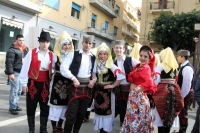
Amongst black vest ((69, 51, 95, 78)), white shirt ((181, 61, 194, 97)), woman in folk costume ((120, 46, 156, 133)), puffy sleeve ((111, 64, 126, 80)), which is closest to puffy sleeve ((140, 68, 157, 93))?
woman in folk costume ((120, 46, 156, 133))

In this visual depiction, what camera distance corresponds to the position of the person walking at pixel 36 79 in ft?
12.3

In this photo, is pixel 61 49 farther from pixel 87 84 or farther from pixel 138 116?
pixel 138 116

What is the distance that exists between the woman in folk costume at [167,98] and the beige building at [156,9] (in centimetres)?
2146

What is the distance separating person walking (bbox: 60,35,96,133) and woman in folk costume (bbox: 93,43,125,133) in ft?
0.66

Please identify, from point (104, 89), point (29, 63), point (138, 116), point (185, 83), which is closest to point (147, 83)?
point (138, 116)

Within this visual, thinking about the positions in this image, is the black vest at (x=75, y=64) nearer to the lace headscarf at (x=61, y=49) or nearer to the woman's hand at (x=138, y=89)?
the lace headscarf at (x=61, y=49)

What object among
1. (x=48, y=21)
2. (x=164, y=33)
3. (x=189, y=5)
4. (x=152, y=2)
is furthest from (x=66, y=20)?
(x=189, y=5)

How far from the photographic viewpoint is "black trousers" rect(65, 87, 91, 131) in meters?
3.67

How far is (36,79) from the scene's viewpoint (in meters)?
3.77

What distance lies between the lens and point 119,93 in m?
4.31

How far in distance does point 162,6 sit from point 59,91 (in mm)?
24597

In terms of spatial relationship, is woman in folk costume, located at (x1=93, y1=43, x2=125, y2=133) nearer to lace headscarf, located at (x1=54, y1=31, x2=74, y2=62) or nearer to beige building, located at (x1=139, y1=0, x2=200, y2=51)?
lace headscarf, located at (x1=54, y1=31, x2=74, y2=62)

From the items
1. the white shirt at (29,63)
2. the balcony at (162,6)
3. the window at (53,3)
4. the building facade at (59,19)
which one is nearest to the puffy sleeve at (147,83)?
the white shirt at (29,63)

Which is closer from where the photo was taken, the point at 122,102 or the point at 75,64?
the point at 75,64
